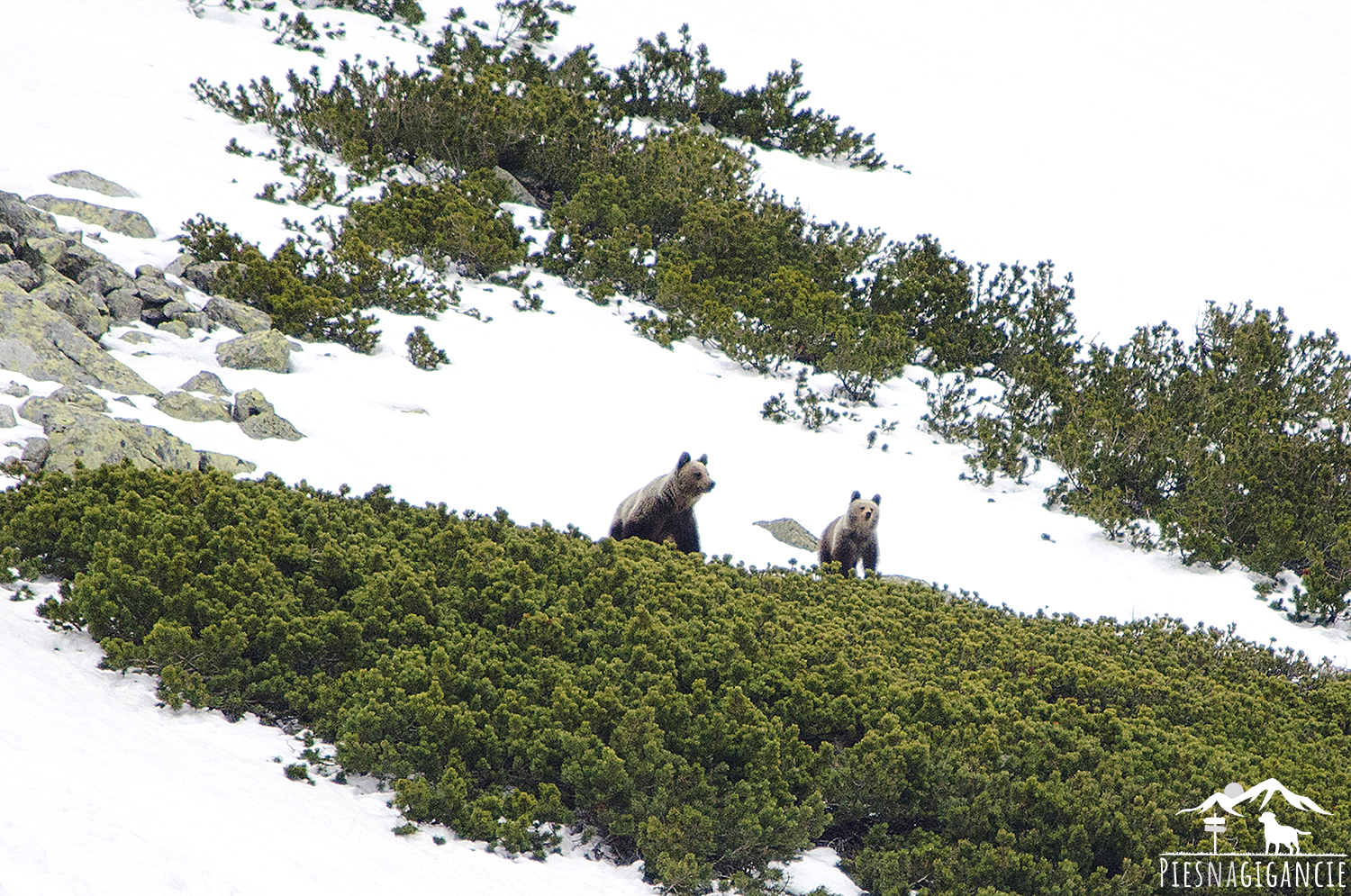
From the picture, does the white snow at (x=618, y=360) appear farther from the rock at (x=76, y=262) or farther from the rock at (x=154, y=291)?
the rock at (x=76, y=262)

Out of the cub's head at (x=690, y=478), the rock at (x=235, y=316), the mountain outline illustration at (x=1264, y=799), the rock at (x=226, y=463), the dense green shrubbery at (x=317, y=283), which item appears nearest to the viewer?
the mountain outline illustration at (x=1264, y=799)

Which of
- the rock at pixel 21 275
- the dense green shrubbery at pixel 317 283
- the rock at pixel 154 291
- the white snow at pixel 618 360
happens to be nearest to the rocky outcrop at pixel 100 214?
the white snow at pixel 618 360

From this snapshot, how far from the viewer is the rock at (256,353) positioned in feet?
36.9

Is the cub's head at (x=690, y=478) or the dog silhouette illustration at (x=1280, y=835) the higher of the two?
the cub's head at (x=690, y=478)

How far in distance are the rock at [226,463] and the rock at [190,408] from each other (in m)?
0.99

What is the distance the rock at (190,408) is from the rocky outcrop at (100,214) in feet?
16.7

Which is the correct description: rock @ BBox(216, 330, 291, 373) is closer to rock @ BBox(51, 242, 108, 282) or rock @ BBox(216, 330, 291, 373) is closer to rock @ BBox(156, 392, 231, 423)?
rock @ BBox(156, 392, 231, 423)

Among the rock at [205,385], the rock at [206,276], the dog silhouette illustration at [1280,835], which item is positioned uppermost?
the rock at [206,276]

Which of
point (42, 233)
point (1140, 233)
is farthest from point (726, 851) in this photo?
point (1140, 233)

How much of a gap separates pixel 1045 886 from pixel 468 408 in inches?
366

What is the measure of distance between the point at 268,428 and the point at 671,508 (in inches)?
167

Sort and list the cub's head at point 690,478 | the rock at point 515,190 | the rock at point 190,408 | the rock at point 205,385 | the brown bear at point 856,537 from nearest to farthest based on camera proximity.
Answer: the cub's head at point 690,478 → the rock at point 190,408 → the brown bear at point 856,537 → the rock at point 205,385 → the rock at point 515,190

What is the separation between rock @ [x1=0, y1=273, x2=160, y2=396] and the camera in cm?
895

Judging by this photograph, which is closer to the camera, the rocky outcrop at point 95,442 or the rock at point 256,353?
the rocky outcrop at point 95,442
